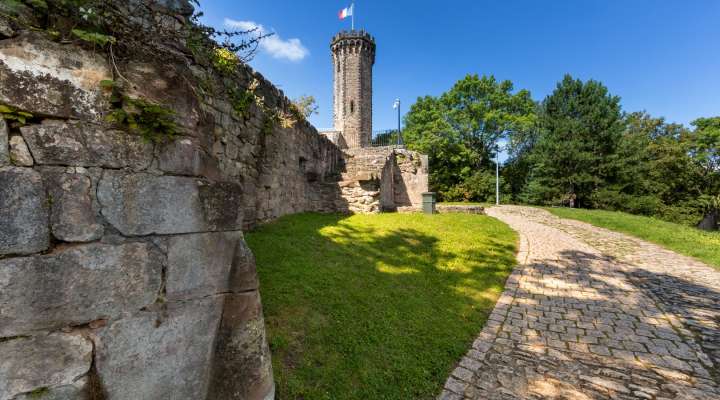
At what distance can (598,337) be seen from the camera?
11.8 ft

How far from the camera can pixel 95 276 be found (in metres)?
1.26

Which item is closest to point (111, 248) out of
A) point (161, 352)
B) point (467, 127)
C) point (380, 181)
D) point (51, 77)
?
point (161, 352)

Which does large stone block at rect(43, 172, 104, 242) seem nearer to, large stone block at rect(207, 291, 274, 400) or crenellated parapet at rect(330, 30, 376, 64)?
large stone block at rect(207, 291, 274, 400)

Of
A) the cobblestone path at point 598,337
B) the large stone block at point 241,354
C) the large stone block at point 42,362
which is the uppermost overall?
the large stone block at point 42,362

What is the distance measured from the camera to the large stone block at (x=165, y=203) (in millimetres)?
1311

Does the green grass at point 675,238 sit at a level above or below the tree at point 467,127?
below

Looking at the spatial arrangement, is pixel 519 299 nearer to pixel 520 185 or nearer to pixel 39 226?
pixel 39 226

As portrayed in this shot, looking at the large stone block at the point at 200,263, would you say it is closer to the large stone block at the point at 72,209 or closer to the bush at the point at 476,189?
the large stone block at the point at 72,209

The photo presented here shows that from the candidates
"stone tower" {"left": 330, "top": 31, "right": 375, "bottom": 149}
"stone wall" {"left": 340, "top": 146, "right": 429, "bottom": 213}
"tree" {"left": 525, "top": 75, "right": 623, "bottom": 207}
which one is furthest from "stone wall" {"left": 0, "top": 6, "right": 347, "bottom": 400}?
"tree" {"left": 525, "top": 75, "right": 623, "bottom": 207}

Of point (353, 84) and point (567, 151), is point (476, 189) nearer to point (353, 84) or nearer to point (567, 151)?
point (567, 151)

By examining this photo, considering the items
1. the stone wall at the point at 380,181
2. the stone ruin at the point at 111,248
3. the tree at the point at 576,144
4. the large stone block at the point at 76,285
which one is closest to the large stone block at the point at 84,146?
the stone ruin at the point at 111,248

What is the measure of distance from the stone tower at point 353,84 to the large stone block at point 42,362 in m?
25.8

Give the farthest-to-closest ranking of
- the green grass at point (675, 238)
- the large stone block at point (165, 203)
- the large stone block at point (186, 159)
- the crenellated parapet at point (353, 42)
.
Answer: the crenellated parapet at point (353, 42) → the green grass at point (675, 238) → the large stone block at point (186, 159) → the large stone block at point (165, 203)

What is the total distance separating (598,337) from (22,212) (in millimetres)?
5400
